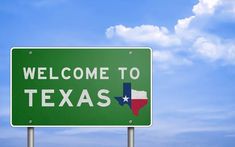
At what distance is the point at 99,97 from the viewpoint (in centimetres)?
1107

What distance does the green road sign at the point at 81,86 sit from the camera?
11.0 m

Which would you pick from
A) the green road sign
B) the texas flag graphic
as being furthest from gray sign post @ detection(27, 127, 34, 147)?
the texas flag graphic

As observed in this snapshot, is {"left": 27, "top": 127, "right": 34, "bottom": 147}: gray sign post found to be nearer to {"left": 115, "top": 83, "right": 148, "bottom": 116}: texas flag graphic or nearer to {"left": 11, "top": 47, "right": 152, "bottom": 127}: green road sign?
{"left": 11, "top": 47, "right": 152, "bottom": 127}: green road sign

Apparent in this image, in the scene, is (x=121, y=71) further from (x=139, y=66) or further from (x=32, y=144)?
(x=32, y=144)

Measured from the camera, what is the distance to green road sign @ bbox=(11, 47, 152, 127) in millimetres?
11000

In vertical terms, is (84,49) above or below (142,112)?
above

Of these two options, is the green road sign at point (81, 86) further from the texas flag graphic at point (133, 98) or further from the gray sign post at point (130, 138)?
the gray sign post at point (130, 138)

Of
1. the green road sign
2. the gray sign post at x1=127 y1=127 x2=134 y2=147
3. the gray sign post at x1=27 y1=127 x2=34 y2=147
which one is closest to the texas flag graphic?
the green road sign

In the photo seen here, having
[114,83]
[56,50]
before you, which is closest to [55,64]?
[56,50]

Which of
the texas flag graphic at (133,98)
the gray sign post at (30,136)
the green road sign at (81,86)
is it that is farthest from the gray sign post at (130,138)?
the gray sign post at (30,136)

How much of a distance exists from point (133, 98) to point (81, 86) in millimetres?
828

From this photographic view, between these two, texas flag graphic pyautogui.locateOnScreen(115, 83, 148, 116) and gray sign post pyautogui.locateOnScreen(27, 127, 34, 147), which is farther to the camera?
gray sign post pyautogui.locateOnScreen(27, 127, 34, 147)

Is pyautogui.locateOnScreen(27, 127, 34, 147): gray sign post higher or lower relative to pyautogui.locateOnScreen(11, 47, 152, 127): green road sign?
lower

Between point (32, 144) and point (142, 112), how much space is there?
5.88 ft
